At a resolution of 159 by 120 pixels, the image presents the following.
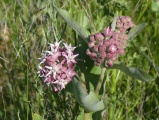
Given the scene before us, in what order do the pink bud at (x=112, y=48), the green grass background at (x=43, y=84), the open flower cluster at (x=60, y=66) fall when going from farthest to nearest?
the green grass background at (x=43, y=84) < the open flower cluster at (x=60, y=66) < the pink bud at (x=112, y=48)

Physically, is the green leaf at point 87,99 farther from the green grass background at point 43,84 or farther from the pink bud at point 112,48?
the green grass background at point 43,84

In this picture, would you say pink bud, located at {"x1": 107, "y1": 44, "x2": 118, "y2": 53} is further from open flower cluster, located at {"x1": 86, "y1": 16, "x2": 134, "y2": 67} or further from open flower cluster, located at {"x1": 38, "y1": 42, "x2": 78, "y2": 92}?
open flower cluster, located at {"x1": 38, "y1": 42, "x2": 78, "y2": 92}

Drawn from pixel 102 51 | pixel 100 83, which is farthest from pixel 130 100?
pixel 102 51

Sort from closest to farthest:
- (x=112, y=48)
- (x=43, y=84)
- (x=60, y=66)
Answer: (x=112, y=48) < (x=60, y=66) < (x=43, y=84)

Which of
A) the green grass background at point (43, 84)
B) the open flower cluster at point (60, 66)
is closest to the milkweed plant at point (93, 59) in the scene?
the open flower cluster at point (60, 66)

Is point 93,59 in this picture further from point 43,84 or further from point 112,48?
point 43,84

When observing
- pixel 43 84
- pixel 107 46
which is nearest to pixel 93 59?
pixel 107 46

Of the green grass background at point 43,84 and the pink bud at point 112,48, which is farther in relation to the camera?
the green grass background at point 43,84
